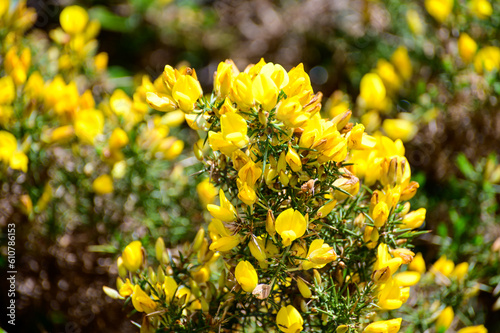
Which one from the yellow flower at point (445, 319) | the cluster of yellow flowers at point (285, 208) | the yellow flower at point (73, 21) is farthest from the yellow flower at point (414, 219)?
the yellow flower at point (73, 21)

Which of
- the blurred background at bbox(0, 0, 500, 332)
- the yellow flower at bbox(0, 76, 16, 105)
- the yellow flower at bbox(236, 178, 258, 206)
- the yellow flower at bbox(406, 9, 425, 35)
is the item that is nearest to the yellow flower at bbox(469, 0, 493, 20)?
the blurred background at bbox(0, 0, 500, 332)

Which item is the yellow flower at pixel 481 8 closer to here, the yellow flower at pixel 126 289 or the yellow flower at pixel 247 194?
the yellow flower at pixel 247 194

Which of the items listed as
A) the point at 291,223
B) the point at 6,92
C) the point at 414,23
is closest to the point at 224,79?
the point at 291,223

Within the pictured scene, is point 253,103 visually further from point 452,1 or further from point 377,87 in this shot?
point 452,1

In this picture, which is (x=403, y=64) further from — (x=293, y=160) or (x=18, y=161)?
(x=18, y=161)

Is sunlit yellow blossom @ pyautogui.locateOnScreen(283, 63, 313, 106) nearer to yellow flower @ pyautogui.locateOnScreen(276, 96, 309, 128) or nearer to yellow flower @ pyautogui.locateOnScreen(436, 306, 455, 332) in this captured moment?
yellow flower @ pyautogui.locateOnScreen(276, 96, 309, 128)

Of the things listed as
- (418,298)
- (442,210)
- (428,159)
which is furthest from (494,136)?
(418,298)

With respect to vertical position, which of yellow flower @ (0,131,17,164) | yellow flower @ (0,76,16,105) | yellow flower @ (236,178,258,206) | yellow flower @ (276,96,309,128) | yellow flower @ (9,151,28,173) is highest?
yellow flower @ (276,96,309,128)
